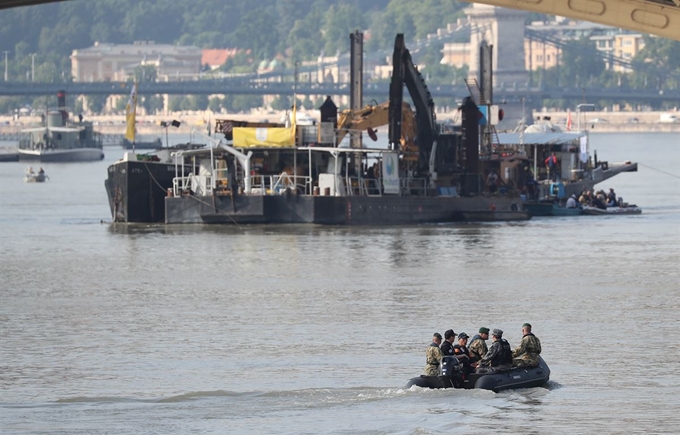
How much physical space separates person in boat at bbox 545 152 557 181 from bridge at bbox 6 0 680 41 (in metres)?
62.2

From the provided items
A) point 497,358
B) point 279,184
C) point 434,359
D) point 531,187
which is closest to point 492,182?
point 531,187

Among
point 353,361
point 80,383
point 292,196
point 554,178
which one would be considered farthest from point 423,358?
point 554,178

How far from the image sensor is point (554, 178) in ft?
373

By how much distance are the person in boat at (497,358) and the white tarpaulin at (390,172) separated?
154ft

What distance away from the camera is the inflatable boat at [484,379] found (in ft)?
138

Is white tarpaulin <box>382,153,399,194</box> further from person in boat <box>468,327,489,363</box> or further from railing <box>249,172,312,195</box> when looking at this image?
person in boat <box>468,327,489,363</box>

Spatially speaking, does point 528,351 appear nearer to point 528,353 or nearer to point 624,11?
point 528,353

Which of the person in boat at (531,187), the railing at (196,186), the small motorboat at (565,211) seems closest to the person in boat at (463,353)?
the railing at (196,186)

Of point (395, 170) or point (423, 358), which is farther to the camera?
point (395, 170)

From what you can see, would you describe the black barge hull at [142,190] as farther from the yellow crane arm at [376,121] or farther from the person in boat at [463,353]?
the person in boat at [463,353]

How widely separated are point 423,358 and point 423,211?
4430 cm

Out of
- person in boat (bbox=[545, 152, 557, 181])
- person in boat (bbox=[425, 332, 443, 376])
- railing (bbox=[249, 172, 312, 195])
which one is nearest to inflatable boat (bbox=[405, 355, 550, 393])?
person in boat (bbox=[425, 332, 443, 376])

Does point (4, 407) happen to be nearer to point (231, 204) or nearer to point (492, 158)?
point (231, 204)

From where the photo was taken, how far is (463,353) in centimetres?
4309
